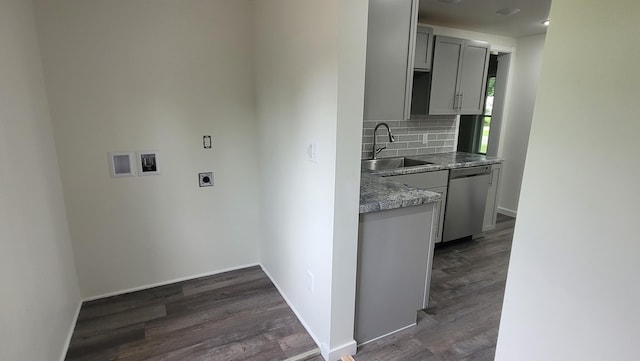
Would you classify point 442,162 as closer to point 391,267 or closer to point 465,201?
point 465,201

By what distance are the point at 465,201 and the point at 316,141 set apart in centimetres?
237

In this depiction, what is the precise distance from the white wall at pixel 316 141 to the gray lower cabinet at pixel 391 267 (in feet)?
0.42

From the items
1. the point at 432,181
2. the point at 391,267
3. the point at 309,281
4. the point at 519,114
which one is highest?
the point at 519,114

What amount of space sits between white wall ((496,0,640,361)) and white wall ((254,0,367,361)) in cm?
91

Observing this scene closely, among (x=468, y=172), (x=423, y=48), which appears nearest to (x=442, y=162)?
(x=468, y=172)

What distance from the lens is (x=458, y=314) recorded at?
7.87 ft

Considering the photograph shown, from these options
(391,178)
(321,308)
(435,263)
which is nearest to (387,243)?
(321,308)

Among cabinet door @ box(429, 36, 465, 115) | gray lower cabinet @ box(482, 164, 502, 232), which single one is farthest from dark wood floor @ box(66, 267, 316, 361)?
gray lower cabinet @ box(482, 164, 502, 232)

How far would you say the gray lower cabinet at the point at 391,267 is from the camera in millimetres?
1958

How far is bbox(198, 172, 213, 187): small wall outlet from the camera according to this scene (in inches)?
106

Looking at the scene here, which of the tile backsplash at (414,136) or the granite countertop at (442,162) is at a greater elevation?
the tile backsplash at (414,136)

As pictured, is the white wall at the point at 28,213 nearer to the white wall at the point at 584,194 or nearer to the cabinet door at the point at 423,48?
the white wall at the point at 584,194

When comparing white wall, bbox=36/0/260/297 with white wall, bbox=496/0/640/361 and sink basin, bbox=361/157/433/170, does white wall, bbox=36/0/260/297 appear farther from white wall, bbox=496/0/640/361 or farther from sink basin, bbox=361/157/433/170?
white wall, bbox=496/0/640/361

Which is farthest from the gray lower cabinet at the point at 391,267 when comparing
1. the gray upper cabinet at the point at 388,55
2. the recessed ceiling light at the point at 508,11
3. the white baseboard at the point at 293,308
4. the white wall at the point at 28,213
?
the recessed ceiling light at the point at 508,11
